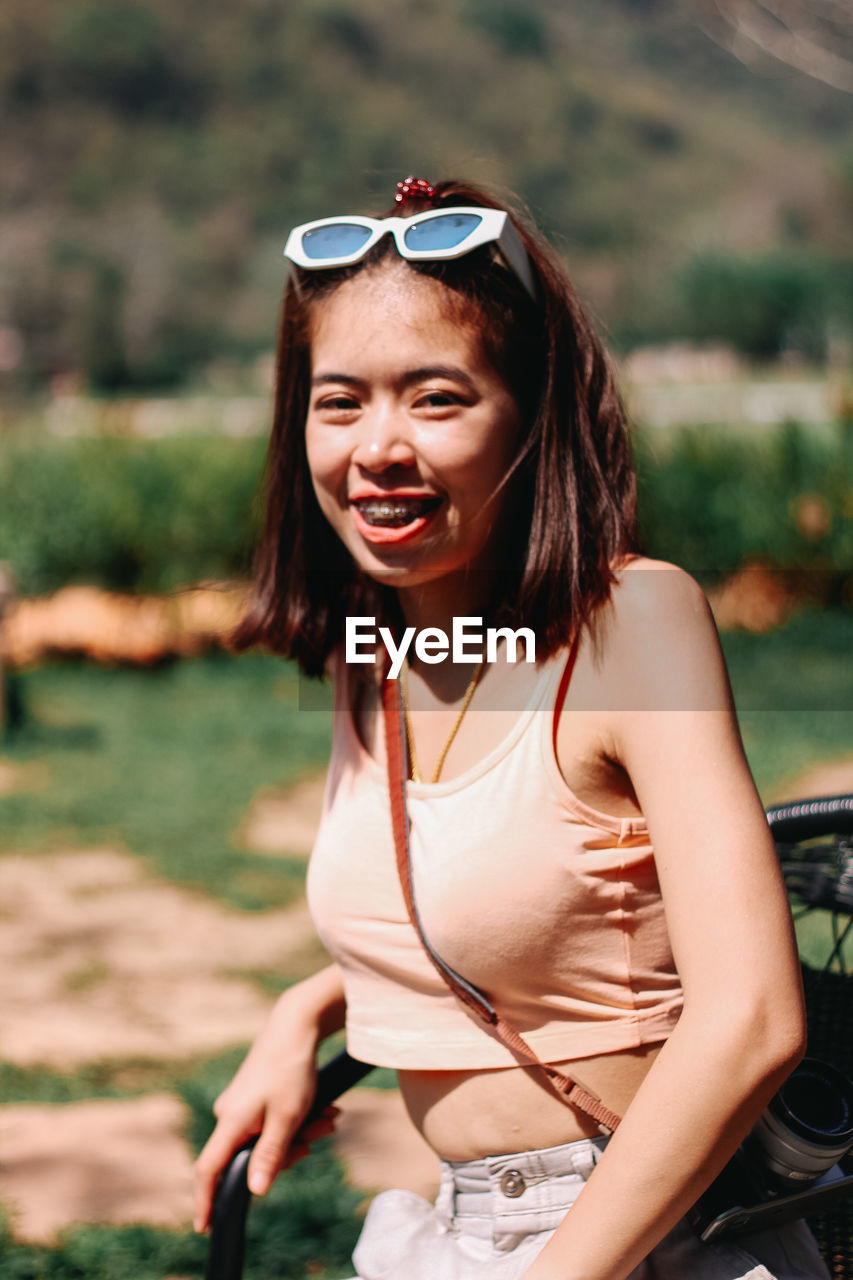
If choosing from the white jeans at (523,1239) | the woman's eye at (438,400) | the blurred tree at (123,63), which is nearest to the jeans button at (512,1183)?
the white jeans at (523,1239)

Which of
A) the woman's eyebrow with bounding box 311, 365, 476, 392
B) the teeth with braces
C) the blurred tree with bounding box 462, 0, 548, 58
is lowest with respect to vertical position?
the teeth with braces

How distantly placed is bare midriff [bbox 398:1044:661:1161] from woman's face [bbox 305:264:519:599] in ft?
1.64

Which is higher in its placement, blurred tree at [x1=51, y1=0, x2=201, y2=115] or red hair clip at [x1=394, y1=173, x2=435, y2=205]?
blurred tree at [x1=51, y1=0, x2=201, y2=115]

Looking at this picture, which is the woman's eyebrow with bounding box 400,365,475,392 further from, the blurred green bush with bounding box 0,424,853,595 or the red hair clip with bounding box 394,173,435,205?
the blurred green bush with bounding box 0,424,853,595

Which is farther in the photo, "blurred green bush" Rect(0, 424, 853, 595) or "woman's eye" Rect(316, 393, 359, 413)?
"blurred green bush" Rect(0, 424, 853, 595)

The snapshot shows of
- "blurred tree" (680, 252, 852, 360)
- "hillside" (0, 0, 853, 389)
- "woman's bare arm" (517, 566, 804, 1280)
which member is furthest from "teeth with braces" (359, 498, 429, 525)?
"hillside" (0, 0, 853, 389)

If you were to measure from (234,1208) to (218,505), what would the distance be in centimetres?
708

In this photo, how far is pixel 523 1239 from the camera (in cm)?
125

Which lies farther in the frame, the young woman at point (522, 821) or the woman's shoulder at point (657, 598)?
the woman's shoulder at point (657, 598)

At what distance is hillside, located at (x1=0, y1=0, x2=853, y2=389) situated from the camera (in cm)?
7969

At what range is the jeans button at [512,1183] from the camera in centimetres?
127

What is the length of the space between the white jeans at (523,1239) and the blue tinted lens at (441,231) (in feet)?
2.83

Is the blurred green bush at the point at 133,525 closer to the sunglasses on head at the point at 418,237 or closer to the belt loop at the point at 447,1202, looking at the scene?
the sunglasses on head at the point at 418,237

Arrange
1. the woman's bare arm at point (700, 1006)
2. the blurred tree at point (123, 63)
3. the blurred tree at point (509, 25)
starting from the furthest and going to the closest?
the blurred tree at point (509, 25), the blurred tree at point (123, 63), the woman's bare arm at point (700, 1006)
